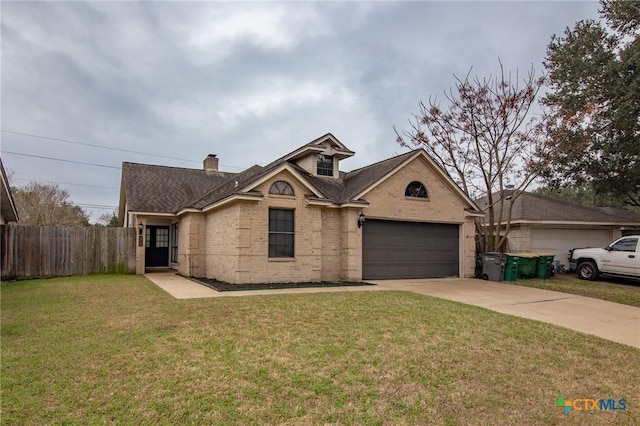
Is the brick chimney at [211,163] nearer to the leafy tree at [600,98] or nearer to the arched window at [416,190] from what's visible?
the arched window at [416,190]

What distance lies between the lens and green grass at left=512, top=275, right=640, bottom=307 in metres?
11.4

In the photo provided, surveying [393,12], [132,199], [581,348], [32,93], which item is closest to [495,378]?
[581,348]

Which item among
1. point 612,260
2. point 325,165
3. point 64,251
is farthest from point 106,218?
point 612,260

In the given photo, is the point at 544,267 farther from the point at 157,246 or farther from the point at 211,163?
the point at 211,163

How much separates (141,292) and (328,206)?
681cm

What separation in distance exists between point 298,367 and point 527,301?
826 centimetres

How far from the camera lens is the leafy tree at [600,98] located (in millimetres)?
16156

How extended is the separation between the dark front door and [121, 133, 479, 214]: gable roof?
6.55ft

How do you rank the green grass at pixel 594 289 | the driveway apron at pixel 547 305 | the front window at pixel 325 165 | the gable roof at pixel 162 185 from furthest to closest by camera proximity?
the gable roof at pixel 162 185
the front window at pixel 325 165
the green grass at pixel 594 289
the driveway apron at pixel 547 305

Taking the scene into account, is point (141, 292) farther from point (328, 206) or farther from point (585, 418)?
point (585, 418)

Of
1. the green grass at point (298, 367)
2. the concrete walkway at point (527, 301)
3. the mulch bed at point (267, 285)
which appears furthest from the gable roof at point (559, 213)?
the green grass at point (298, 367)

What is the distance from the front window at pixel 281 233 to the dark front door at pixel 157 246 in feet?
30.0

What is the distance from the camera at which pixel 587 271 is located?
1644 cm

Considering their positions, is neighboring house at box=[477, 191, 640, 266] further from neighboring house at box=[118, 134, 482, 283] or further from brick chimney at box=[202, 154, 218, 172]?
brick chimney at box=[202, 154, 218, 172]
